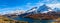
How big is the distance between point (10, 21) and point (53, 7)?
0.85 metres

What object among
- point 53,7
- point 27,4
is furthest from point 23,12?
point 53,7

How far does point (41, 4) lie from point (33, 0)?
0.17 metres

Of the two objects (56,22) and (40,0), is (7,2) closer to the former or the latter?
(40,0)

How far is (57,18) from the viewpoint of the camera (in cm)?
408

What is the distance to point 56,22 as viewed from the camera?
4.06 m

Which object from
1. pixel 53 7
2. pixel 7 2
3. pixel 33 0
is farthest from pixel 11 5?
pixel 53 7

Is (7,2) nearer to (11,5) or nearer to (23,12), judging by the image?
(11,5)

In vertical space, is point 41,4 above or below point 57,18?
above

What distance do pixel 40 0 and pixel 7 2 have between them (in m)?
0.63

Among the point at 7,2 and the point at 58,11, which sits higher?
the point at 7,2

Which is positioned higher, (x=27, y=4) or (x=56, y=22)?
(x=27, y=4)

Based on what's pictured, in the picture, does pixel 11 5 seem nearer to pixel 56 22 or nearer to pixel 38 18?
pixel 38 18

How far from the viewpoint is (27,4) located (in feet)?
13.5

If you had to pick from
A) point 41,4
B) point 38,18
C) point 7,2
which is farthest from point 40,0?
point 7,2
